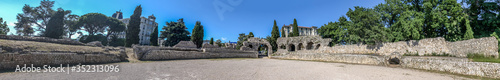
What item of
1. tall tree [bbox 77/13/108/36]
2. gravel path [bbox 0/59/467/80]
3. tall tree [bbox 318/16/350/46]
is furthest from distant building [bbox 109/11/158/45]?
gravel path [bbox 0/59/467/80]

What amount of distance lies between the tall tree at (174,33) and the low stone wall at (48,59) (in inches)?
1136

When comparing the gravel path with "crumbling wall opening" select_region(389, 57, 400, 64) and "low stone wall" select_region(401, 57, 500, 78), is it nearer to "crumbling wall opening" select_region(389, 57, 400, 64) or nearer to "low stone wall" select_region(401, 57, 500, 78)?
"low stone wall" select_region(401, 57, 500, 78)

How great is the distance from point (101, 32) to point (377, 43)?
2203 inches

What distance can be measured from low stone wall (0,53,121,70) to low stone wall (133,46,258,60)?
317cm

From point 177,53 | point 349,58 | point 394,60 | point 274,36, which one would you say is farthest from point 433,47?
point 274,36

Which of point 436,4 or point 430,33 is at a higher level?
point 436,4

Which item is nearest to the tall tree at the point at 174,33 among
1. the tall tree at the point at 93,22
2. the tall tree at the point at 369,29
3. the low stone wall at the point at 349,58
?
the tall tree at the point at 93,22

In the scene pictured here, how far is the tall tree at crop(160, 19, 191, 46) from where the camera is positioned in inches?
1523

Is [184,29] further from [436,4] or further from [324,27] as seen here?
A: [436,4]

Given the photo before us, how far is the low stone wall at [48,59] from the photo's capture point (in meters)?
7.14

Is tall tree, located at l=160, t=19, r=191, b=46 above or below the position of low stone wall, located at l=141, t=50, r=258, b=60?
above

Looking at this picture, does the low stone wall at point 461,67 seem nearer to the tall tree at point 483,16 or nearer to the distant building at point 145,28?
the tall tree at point 483,16

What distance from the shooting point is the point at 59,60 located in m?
8.66

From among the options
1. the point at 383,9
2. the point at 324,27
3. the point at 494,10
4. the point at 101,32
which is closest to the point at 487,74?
the point at 494,10
